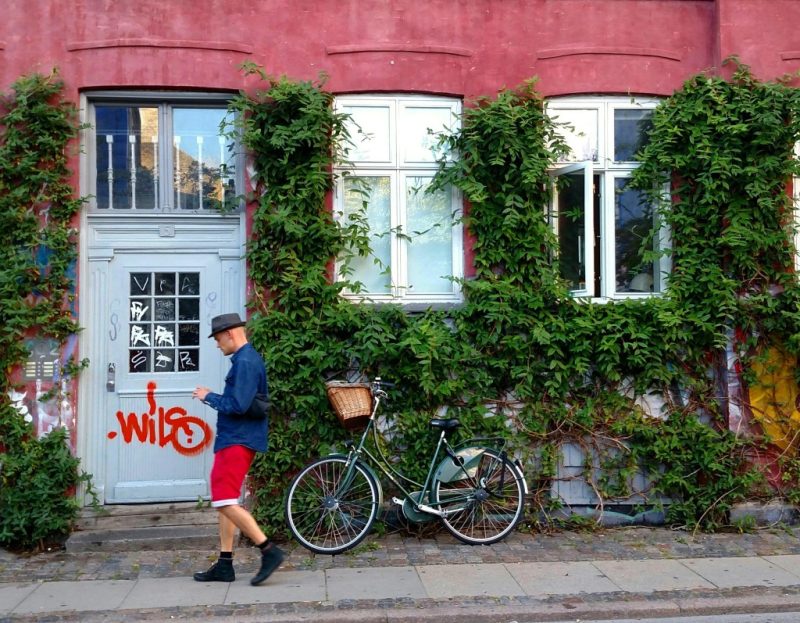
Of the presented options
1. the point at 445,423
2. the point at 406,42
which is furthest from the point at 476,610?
the point at 406,42

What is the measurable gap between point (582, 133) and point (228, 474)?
453 cm

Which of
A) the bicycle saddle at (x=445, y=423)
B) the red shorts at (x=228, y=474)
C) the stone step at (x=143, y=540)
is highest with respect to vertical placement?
the bicycle saddle at (x=445, y=423)

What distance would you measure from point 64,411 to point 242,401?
7.33 ft

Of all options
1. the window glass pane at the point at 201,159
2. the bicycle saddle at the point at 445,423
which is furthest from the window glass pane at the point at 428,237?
the window glass pane at the point at 201,159

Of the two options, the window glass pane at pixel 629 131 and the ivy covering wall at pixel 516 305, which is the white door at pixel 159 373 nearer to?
the ivy covering wall at pixel 516 305

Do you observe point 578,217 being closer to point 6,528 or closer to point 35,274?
point 35,274

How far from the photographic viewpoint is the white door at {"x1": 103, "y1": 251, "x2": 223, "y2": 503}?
7531 millimetres

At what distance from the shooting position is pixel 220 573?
6156 mm

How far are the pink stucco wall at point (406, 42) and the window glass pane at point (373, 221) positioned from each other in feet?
2.84

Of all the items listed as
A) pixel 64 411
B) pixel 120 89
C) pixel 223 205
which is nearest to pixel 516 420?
pixel 223 205

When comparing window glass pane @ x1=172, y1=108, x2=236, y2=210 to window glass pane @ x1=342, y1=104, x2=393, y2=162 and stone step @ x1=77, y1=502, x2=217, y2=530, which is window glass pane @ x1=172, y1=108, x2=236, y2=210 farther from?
stone step @ x1=77, y1=502, x2=217, y2=530

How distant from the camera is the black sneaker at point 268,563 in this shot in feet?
19.9

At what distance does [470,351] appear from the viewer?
7.54 m

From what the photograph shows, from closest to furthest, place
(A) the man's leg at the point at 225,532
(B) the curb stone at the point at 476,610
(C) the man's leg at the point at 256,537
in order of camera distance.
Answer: (B) the curb stone at the point at 476,610 < (C) the man's leg at the point at 256,537 < (A) the man's leg at the point at 225,532
